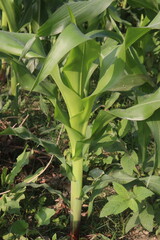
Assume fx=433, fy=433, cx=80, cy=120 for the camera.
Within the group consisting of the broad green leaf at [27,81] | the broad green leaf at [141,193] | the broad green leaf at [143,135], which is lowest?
the broad green leaf at [141,193]

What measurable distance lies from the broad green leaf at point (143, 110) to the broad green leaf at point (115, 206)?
28 centimetres

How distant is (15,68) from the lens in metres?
1.30

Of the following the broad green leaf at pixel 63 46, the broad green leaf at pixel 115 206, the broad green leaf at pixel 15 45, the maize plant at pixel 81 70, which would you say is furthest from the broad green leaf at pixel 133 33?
the broad green leaf at pixel 115 206

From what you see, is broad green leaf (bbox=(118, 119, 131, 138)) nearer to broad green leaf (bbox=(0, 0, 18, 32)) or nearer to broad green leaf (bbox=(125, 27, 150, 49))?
broad green leaf (bbox=(125, 27, 150, 49))

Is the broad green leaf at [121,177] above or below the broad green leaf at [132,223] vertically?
above

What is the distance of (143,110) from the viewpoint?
125cm

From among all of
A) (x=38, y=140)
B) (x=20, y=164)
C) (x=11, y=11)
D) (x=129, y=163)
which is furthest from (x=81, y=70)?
(x=11, y=11)

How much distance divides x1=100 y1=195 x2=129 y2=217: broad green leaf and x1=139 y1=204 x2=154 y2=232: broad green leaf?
119 mm

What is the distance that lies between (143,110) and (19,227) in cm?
58

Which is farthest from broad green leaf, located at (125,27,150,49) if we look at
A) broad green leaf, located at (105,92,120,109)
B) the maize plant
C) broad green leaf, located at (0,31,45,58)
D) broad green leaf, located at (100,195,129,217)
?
Answer: broad green leaf, located at (100,195,129,217)

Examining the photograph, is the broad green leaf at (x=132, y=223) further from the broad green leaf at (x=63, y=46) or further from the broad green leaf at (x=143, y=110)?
the broad green leaf at (x=63, y=46)

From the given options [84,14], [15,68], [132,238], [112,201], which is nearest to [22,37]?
[15,68]

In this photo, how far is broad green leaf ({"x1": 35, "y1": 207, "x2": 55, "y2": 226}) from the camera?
4.85 ft

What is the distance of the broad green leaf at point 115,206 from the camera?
1.33 metres
